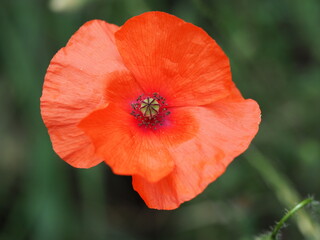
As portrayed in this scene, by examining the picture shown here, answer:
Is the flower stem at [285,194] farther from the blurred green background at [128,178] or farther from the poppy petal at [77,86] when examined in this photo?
the poppy petal at [77,86]

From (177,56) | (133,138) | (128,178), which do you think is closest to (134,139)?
(133,138)

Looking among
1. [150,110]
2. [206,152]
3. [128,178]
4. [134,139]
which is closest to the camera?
[206,152]

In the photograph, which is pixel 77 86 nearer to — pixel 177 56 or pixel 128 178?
pixel 177 56

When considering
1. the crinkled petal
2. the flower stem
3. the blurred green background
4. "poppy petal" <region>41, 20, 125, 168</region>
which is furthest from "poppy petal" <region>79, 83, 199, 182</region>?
the blurred green background

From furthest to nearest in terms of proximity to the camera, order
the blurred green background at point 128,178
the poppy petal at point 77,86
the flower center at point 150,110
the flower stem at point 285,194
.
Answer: the blurred green background at point 128,178
the flower stem at point 285,194
the flower center at point 150,110
the poppy petal at point 77,86

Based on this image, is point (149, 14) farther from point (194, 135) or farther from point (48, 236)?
point (48, 236)

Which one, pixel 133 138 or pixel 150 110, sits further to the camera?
pixel 150 110

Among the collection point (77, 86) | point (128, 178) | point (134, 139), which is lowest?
point (128, 178)

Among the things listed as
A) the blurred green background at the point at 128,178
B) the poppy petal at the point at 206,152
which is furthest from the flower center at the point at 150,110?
the blurred green background at the point at 128,178
